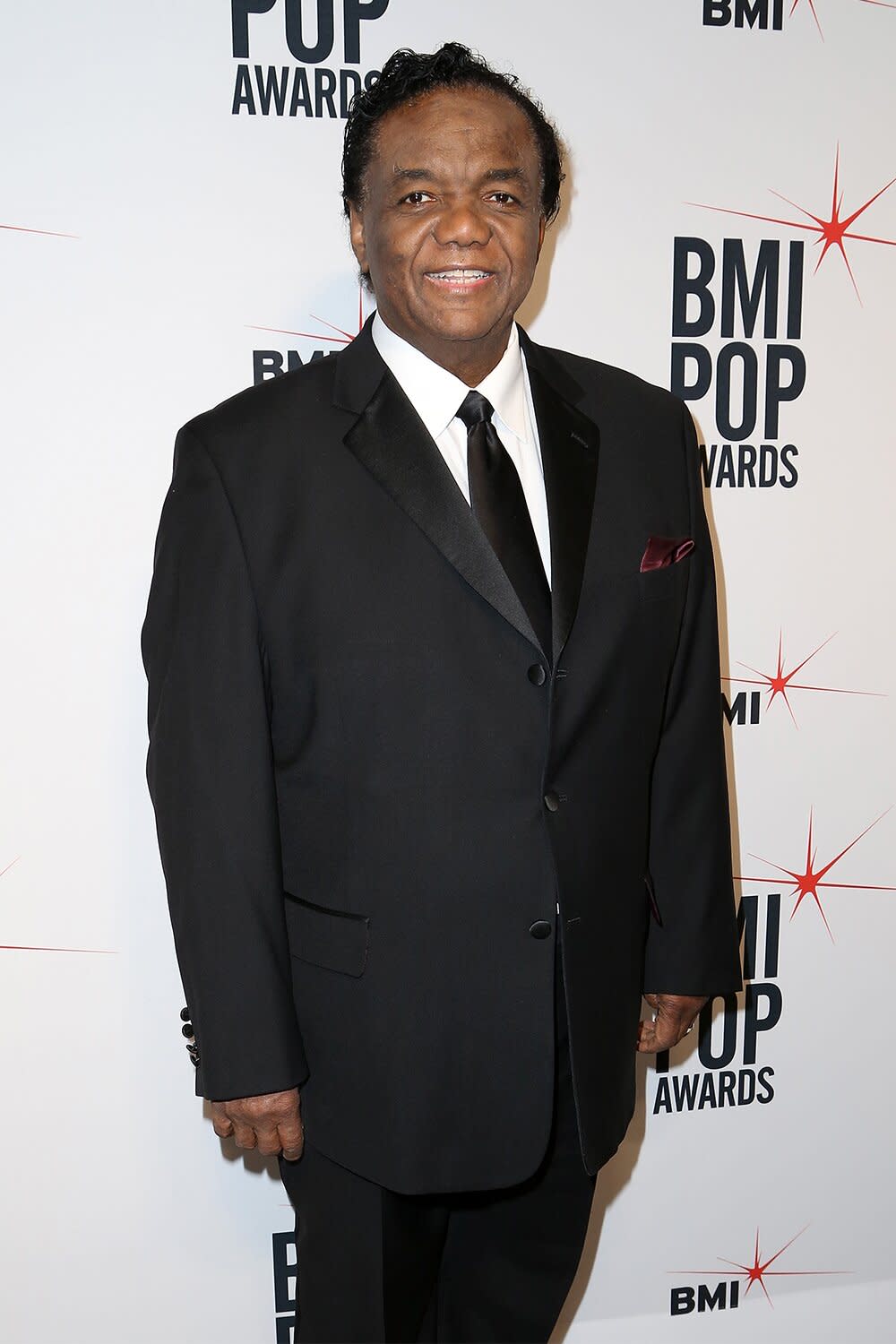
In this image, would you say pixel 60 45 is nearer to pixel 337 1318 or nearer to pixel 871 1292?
pixel 337 1318

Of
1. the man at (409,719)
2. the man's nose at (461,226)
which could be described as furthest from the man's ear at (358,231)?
the man's nose at (461,226)

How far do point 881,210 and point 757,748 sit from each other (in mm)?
805

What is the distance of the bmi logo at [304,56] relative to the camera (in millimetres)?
1598

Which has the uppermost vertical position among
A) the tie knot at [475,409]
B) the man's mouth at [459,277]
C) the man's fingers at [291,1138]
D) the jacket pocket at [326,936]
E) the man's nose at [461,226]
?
the man's nose at [461,226]

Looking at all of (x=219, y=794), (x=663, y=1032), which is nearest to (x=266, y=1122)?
(x=219, y=794)

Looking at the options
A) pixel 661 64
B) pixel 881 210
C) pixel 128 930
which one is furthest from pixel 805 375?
pixel 128 930

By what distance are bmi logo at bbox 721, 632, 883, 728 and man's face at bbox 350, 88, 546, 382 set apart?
31.6 inches

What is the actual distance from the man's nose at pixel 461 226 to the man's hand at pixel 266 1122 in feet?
2.81

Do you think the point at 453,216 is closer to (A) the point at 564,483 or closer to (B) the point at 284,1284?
(A) the point at 564,483

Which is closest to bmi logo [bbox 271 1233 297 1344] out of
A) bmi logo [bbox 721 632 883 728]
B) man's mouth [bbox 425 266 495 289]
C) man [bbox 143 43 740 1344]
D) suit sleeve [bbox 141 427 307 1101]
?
man [bbox 143 43 740 1344]

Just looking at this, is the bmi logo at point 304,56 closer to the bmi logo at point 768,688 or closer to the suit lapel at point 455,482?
the suit lapel at point 455,482

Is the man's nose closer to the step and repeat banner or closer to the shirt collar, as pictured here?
the shirt collar

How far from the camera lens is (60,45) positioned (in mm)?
1559

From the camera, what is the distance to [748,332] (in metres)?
1.80
